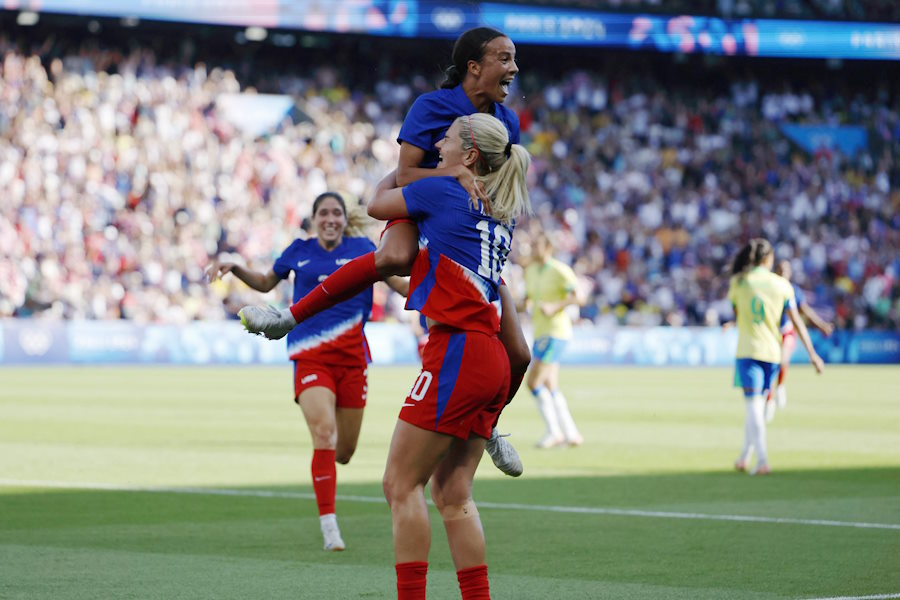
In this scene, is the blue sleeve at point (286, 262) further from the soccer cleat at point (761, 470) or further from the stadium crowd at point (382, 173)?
the stadium crowd at point (382, 173)

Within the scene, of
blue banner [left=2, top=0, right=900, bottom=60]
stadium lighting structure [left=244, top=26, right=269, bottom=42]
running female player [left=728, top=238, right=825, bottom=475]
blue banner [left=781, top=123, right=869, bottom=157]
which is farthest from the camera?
blue banner [left=781, top=123, right=869, bottom=157]

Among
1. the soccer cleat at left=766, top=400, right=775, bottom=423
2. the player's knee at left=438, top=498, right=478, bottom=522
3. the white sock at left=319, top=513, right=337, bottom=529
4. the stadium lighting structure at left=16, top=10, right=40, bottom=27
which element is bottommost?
the soccer cleat at left=766, top=400, right=775, bottom=423

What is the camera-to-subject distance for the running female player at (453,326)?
5629 mm

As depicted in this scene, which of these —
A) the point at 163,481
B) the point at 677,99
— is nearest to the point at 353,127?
the point at 677,99

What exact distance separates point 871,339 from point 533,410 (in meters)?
20.3

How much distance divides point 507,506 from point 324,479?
244 centimetres

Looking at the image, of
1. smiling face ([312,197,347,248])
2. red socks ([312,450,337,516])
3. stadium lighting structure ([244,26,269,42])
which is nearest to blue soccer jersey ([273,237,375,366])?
smiling face ([312,197,347,248])

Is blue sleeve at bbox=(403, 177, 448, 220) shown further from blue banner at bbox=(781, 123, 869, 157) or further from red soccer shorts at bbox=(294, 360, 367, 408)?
blue banner at bbox=(781, 123, 869, 157)

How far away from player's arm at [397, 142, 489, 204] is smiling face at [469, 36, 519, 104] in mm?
421

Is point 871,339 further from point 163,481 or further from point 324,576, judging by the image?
point 324,576

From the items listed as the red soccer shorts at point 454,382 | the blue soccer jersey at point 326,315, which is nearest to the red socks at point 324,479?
the blue soccer jersey at point 326,315

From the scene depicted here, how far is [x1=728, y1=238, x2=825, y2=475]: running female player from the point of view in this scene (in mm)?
14117

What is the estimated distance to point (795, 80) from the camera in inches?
1897

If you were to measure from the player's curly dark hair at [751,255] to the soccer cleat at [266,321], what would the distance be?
31.1 ft
